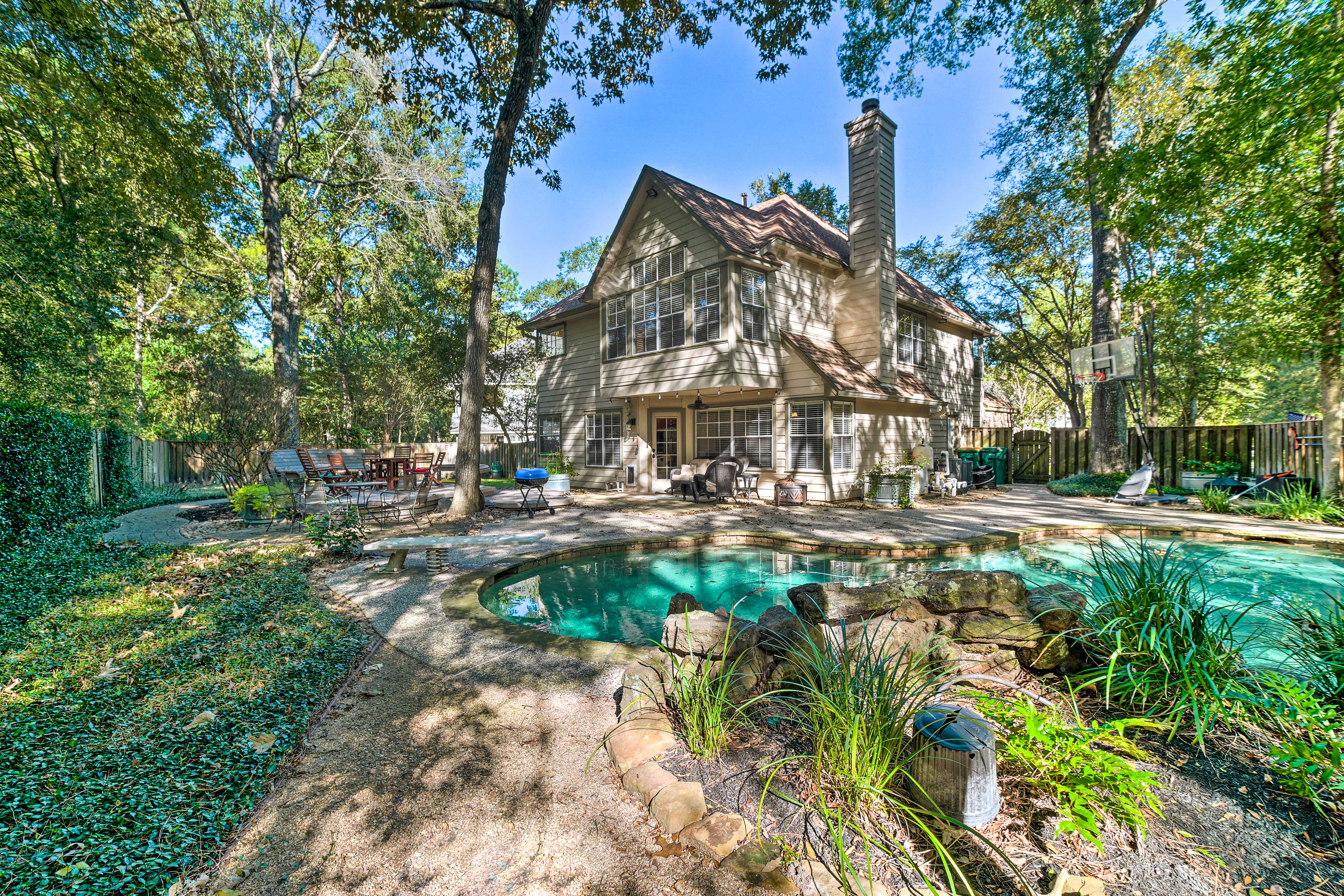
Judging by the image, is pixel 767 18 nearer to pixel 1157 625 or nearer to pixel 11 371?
pixel 1157 625

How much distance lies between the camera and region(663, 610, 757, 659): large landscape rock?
8.89 ft

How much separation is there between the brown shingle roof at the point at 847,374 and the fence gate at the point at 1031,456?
5958mm

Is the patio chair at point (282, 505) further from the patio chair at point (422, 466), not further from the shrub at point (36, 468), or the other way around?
the shrub at point (36, 468)

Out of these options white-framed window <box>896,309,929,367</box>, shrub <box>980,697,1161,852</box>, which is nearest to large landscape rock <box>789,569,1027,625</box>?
shrub <box>980,697,1161,852</box>

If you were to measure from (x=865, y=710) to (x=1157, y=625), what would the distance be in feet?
5.19

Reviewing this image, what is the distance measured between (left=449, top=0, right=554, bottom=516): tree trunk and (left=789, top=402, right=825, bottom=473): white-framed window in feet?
20.8

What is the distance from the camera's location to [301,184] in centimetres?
1839

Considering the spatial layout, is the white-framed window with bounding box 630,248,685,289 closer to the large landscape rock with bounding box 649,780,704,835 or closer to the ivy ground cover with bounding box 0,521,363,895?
the ivy ground cover with bounding box 0,521,363,895

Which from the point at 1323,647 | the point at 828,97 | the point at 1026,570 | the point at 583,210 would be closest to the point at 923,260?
the point at 828,97

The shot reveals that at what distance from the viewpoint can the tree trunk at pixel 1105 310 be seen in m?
11.7

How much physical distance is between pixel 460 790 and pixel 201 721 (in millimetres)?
1420

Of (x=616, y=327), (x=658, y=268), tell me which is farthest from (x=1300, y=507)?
(x=616, y=327)

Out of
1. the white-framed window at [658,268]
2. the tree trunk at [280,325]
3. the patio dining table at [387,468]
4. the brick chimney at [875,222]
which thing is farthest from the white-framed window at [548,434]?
the brick chimney at [875,222]

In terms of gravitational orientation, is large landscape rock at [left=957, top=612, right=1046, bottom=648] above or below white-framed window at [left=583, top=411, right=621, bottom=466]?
below
